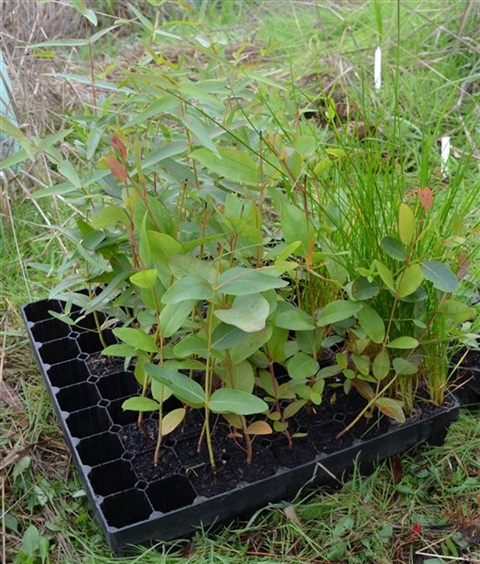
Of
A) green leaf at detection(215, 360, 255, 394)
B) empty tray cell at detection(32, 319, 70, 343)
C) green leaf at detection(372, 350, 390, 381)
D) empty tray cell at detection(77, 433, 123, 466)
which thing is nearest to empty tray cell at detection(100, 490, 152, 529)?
empty tray cell at detection(77, 433, 123, 466)

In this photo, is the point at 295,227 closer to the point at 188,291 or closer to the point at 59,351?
the point at 188,291

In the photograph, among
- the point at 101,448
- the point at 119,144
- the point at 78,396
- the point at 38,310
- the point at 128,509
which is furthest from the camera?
the point at 38,310

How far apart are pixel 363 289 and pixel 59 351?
74cm

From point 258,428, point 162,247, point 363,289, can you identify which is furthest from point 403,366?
point 162,247

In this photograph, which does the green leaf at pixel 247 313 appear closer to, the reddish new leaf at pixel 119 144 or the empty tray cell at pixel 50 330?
the reddish new leaf at pixel 119 144

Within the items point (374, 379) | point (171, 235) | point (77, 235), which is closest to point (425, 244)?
point (374, 379)

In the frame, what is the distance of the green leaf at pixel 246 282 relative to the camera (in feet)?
3.61

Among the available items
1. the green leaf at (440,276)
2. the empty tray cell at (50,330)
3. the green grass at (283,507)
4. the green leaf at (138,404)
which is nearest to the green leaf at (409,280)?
the green leaf at (440,276)

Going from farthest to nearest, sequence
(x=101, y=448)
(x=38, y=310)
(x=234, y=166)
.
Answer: (x=38, y=310)
(x=101, y=448)
(x=234, y=166)

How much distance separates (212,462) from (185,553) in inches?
6.3

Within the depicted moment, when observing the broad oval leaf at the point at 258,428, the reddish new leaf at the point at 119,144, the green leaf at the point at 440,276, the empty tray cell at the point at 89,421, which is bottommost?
the empty tray cell at the point at 89,421

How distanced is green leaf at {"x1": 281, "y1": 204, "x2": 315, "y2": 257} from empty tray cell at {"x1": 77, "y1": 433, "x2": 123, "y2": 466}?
50 centimetres

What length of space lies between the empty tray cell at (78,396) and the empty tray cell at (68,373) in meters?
0.06

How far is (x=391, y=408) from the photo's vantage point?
1373 mm
